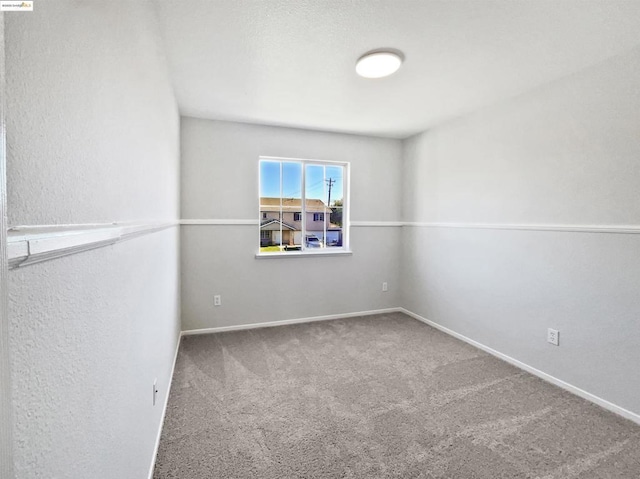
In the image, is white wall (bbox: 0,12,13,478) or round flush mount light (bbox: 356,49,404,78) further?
round flush mount light (bbox: 356,49,404,78)

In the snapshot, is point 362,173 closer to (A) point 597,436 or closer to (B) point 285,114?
(B) point 285,114

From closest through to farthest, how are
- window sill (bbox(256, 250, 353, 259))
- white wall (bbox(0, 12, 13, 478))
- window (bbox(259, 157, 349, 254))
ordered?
white wall (bbox(0, 12, 13, 478)), window sill (bbox(256, 250, 353, 259)), window (bbox(259, 157, 349, 254))

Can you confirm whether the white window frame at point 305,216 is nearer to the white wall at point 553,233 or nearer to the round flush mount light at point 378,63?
the white wall at point 553,233

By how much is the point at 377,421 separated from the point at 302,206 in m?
2.44

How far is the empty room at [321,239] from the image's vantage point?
54 cm

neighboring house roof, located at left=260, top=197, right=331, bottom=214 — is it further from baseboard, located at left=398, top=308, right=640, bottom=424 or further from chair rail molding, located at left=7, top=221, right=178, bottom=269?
chair rail molding, located at left=7, top=221, right=178, bottom=269

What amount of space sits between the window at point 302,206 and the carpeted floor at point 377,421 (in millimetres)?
1359

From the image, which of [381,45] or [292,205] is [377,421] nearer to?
[381,45]

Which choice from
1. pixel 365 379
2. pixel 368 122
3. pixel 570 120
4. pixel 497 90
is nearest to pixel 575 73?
pixel 570 120

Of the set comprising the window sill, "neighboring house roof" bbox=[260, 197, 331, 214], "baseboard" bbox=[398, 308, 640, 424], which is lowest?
"baseboard" bbox=[398, 308, 640, 424]

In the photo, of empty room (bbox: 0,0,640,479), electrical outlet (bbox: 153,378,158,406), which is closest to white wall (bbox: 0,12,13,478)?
empty room (bbox: 0,0,640,479)

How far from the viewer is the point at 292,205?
362cm

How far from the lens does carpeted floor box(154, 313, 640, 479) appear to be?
1490 mm

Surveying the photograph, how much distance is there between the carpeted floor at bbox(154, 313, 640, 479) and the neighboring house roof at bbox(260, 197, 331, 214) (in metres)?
1.61
